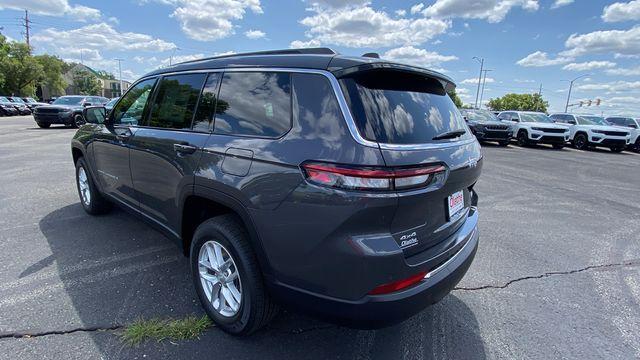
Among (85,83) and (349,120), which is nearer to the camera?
(349,120)

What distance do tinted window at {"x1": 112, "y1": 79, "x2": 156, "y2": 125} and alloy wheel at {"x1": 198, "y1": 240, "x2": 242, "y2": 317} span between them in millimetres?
1678

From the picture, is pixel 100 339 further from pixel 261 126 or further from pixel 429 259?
pixel 429 259

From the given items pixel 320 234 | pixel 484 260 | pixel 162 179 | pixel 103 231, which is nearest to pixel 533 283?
pixel 484 260

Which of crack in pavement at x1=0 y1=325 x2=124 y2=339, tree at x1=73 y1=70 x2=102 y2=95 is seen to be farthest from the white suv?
tree at x1=73 y1=70 x2=102 y2=95

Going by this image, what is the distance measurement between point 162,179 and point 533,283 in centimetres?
356

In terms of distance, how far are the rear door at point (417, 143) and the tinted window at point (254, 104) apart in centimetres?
43

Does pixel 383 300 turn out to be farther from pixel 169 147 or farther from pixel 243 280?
pixel 169 147

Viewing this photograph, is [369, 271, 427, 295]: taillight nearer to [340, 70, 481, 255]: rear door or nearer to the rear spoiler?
[340, 70, 481, 255]: rear door

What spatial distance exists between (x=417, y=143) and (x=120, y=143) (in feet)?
10.0

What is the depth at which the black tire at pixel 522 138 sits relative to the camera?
1867cm

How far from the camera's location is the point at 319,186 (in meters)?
1.97

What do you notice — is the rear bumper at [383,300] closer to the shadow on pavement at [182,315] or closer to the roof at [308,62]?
the shadow on pavement at [182,315]

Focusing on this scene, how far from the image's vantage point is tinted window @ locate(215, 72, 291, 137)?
7.47 ft

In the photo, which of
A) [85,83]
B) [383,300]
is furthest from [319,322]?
[85,83]
